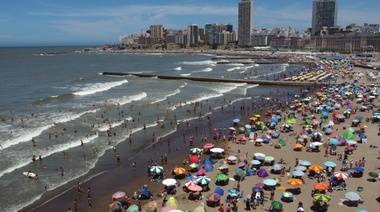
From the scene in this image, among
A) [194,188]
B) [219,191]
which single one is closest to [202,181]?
[194,188]

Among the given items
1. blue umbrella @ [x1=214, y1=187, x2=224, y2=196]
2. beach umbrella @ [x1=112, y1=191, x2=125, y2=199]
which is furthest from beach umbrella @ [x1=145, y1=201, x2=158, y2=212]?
blue umbrella @ [x1=214, y1=187, x2=224, y2=196]

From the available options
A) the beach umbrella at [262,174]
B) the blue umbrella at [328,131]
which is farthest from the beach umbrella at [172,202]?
the blue umbrella at [328,131]

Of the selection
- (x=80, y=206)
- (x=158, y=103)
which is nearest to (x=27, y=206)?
(x=80, y=206)

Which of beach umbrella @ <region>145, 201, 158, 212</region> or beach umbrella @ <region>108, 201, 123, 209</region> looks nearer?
beach umbrella @ <region>145, 201, 158, 212</region>

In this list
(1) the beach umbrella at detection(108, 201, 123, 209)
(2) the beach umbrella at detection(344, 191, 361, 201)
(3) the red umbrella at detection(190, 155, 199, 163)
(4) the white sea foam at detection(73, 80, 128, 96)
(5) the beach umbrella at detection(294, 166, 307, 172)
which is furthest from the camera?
(4) the white sea foam at detection(73, 80, 128, 96)

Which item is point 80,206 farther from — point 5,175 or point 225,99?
point 225,99

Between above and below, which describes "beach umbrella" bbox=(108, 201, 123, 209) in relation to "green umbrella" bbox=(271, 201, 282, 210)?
below

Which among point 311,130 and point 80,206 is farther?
point 311,130

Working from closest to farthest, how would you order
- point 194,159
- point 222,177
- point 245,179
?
point 222,177 → point 245,179 → point 194,159

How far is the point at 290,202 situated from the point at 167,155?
1131 centimetres

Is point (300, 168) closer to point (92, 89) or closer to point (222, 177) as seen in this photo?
point (222, 177)

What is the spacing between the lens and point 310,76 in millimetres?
69125

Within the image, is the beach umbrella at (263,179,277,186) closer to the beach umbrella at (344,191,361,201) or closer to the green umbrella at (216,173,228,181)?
the green umbrella at (216,173,228,181)

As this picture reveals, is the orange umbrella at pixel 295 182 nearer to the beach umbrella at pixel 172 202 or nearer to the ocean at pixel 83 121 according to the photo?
the beach umbrella at pixel 172 202
